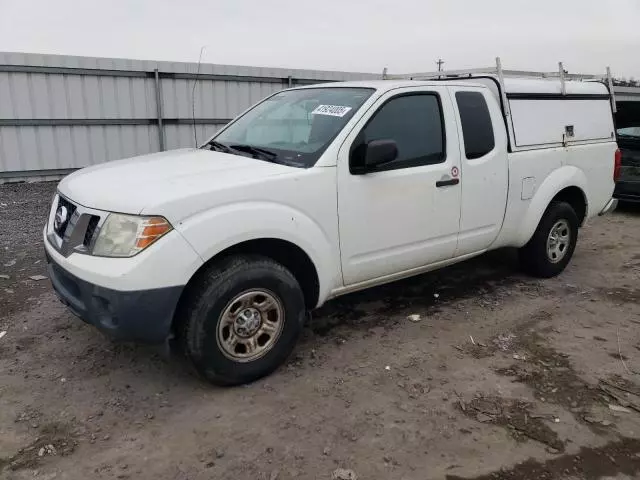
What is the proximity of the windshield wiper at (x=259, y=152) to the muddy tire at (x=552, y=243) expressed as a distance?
285cm

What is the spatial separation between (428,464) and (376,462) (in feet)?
0.84

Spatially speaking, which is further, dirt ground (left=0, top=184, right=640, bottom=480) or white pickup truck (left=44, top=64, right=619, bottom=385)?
white pickup truck (left=44, top=64, right=619, bottom=385)

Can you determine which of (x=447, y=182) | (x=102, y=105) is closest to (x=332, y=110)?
(x=447, y=182)

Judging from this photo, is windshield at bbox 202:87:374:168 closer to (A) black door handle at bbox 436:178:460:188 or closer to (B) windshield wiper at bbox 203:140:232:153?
(B) windshield wiper at bbox 203:140:232:153

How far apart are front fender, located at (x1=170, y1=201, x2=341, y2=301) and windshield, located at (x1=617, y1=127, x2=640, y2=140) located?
723cm

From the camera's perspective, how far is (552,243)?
5410 millimetres

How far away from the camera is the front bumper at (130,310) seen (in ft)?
9.44

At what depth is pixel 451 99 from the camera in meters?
4.33

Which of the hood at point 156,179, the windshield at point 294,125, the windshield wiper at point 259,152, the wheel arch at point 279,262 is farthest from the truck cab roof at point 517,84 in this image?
the wheel arch at point 279,262

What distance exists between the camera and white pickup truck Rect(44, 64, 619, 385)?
296 cm

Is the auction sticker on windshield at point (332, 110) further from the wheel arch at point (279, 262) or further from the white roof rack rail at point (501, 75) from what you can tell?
the white roof rack rail at point (501, 75)

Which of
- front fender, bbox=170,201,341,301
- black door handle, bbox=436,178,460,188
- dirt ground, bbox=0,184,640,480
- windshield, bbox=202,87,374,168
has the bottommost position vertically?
dirt ground, bbox=0,184,640,480

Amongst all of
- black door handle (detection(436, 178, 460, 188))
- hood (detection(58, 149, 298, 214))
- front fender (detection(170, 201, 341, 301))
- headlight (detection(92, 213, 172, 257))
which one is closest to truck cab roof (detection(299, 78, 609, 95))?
black door handle (detection(436, 178, 460, 188))

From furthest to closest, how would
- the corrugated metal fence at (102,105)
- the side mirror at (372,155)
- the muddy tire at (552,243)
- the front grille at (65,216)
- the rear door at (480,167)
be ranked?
the corrugated metal fence at (102,105), the muddy tire at (552,243), the rear door at (480,167), the side mirror at (372,155), the front grille at (65,216)
